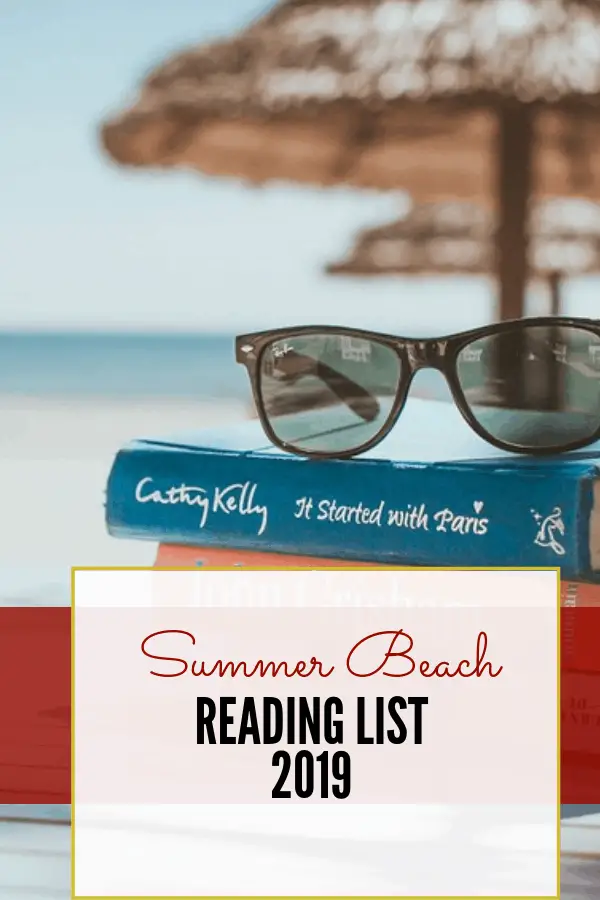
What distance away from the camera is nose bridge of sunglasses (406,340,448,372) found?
55 cm

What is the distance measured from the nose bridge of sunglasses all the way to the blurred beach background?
1.79 m

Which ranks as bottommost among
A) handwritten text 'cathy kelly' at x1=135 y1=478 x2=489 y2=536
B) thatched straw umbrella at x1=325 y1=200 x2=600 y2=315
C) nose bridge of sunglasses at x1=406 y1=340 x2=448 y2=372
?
handwritten text 'cathy kelly' at x1=135 y1=478 x2=489 y2=536

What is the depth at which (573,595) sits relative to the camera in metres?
0.47

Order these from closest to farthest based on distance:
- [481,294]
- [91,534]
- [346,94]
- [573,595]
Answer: [573,595] → [346,94] → [91,534] → [481,294]

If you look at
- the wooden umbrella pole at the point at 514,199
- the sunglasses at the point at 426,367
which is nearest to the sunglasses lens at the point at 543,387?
the sunglasses at the point at 426,367

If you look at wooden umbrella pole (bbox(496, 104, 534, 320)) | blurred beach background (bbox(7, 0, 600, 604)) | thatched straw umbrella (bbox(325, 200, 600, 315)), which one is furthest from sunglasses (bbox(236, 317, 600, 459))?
blurred beach background (bbox(7, 0, 600, 604))

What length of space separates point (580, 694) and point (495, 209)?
799 millimetres

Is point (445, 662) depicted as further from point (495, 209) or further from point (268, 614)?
point (495, 209)

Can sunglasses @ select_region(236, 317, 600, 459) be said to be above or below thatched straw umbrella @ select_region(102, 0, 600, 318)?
below

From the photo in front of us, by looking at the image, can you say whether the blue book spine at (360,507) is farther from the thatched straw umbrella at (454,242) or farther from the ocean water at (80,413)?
the thatched straw umbrella at (454,242)

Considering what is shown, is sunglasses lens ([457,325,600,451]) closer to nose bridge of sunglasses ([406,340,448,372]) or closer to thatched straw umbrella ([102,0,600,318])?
nose bridge of sunglasses ([406,340,448,372])

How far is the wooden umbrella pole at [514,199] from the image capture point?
3.52ft

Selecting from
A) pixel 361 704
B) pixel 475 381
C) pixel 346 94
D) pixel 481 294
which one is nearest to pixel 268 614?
pixel 361 704

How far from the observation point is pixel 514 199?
3.55 feet
